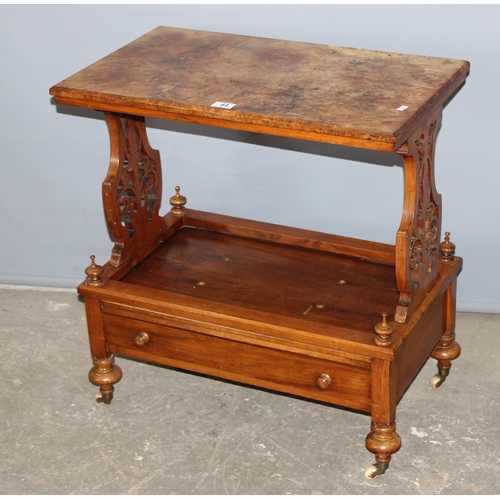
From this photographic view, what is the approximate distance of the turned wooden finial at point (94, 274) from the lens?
3.36 m

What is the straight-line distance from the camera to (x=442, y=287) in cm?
338

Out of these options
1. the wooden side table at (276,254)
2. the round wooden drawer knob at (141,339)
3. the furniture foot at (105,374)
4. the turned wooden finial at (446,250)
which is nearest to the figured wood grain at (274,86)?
the wooden side table at (276,254)

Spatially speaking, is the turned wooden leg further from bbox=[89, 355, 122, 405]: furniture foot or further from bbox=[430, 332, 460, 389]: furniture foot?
bbox=[89, 355, 122, 405]: furniture foot

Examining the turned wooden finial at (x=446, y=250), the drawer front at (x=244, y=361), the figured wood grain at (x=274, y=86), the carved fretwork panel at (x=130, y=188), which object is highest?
the figured wood grain at (x=274, y=86)

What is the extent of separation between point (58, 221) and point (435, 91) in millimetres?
1957

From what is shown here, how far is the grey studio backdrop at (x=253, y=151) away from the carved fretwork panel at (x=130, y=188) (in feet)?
1.28

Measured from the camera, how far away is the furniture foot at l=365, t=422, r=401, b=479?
3.17m

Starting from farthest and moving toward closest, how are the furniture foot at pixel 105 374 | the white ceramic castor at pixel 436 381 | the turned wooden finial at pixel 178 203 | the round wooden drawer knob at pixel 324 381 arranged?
the turned wooden finial at pixel 178 203, the white ceramic castor at pixel 436 381, the furniture foot at pixel 105 374, the round wooden drawer knob at pixel 324 381

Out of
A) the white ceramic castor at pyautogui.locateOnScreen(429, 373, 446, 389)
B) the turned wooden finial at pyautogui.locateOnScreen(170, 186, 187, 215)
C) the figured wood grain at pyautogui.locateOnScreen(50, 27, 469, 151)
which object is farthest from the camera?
the turned wooden finial at pyautogui.locateOnScreen(170, 186, 187, 215)

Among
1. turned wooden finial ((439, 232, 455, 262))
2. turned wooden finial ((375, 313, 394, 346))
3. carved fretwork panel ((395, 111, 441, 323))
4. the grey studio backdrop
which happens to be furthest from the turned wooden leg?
turned wooden finial ((375, 313, 394, 346))

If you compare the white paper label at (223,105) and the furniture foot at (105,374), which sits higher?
the white paper label at (223,105)

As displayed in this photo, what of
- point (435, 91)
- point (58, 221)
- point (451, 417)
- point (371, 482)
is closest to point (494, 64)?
point (435, 91)

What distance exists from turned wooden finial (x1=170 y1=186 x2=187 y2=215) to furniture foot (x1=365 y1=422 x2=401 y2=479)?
1169 mm

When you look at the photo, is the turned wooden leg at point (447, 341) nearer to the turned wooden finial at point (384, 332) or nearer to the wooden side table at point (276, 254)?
the wooden side table at point (276, 254)
